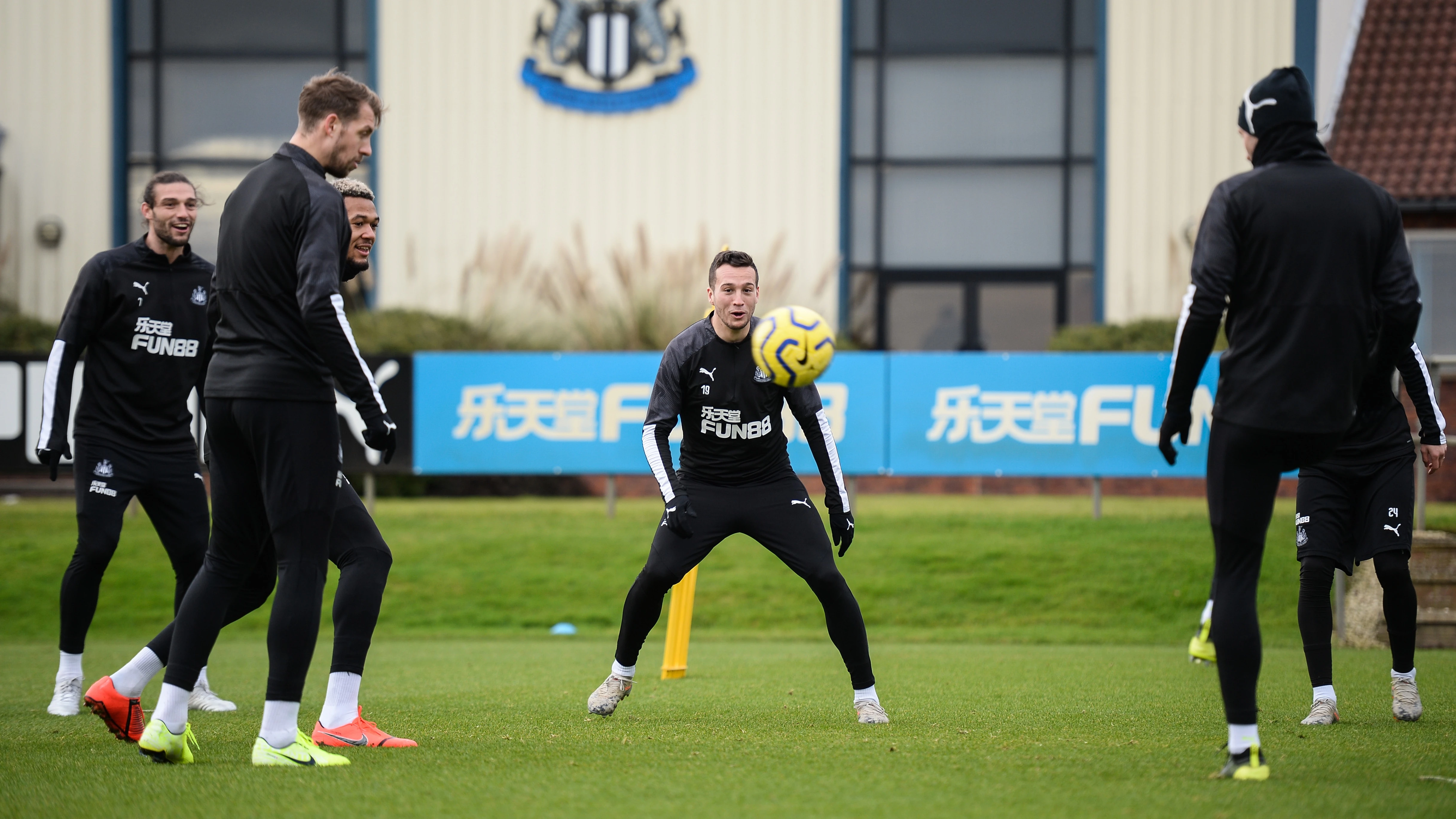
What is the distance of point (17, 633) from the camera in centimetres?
1127

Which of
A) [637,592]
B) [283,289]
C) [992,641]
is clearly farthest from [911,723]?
[992,641]

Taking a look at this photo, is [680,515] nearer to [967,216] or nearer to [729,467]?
[729,467]

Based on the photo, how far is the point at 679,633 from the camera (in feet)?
25.7

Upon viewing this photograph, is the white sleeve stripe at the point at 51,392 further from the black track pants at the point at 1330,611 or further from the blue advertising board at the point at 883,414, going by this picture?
the blue advertising board at the point at 883,414

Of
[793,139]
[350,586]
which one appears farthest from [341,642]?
[793,139]

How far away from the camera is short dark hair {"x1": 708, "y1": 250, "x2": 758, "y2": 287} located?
19.7ft

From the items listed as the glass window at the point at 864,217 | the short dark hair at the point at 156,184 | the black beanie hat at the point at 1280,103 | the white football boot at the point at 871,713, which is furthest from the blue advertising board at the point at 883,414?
the glass window at the point at 864,217

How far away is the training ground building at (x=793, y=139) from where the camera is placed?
2028cm

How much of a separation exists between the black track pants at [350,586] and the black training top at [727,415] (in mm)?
Answer: 1339

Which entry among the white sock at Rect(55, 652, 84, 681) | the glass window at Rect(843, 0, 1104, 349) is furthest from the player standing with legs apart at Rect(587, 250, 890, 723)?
the glass window at Rect(843, 0, 1104, 349)

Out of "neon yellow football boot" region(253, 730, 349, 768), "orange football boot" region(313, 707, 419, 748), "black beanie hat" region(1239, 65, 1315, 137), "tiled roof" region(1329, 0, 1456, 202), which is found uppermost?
"tiled roof" region(1329, 0, 1456, 202)

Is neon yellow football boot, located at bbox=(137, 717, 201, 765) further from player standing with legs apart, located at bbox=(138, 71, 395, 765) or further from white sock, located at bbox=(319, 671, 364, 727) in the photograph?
white sock, located at bbox=(319, 671, 364, 727)

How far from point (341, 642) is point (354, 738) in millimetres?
362

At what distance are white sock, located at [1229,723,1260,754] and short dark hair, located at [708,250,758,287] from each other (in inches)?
109
